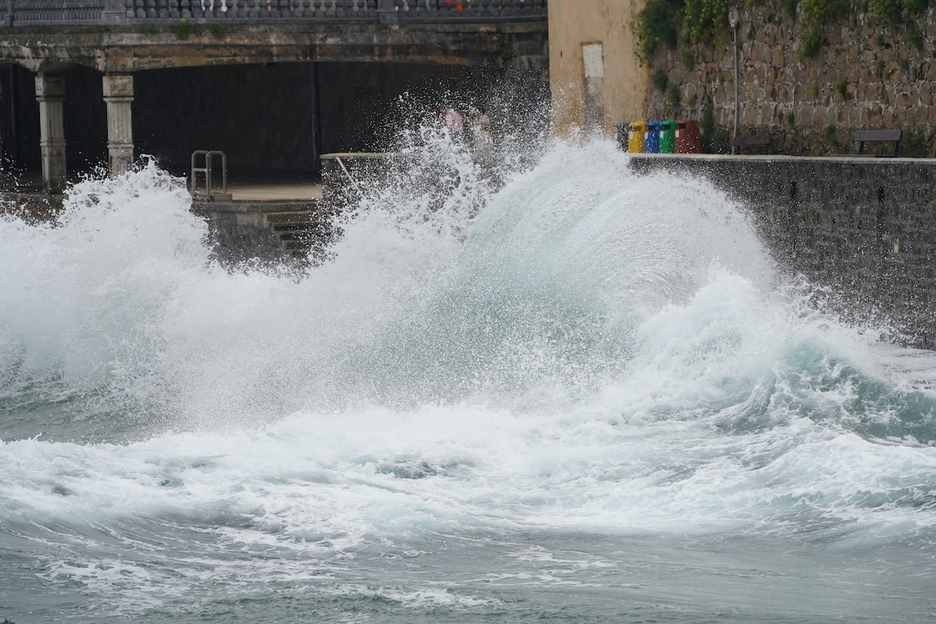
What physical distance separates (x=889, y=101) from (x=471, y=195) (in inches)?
199

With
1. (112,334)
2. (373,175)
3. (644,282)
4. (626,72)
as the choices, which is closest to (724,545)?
(644,282)

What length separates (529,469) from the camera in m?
10.4

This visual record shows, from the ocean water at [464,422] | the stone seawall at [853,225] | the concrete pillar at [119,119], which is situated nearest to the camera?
the ocean water at [464,422]

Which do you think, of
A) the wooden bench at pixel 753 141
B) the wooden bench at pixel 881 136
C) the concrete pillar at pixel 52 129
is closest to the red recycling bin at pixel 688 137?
the wooden bench at pixel 753 141

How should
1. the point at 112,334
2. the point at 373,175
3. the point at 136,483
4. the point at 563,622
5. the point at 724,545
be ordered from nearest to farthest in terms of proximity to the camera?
the point at 563,622, the point at 724,545, the point at 136,483, the point at 112,334, the point at 373,175

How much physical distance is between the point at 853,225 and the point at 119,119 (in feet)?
40.2

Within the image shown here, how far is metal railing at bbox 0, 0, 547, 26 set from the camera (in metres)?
22.3

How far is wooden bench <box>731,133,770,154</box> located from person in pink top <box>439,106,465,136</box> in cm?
429

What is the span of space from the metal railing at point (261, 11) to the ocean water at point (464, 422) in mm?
3651

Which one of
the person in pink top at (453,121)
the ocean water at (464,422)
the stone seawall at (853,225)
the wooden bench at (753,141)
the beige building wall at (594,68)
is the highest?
Result: the beige building wall at (594,68)

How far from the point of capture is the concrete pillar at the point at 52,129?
77.6 feet

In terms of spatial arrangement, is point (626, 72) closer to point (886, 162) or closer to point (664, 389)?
point (886, 162)

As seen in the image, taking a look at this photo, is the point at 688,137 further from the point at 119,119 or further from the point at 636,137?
the point at 119,119

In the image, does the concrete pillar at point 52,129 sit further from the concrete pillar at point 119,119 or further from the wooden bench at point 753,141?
the wooden bench at point 753,141
